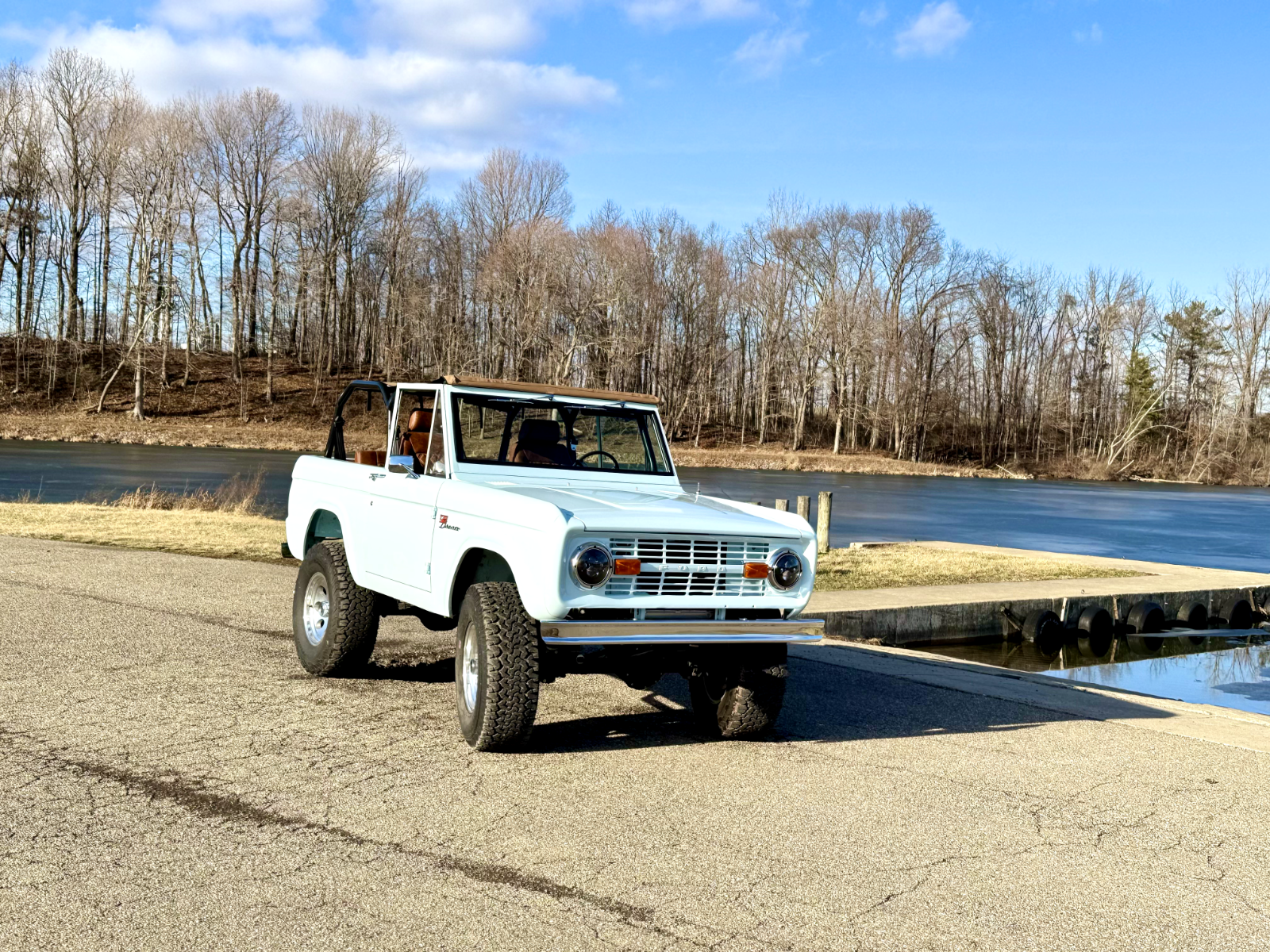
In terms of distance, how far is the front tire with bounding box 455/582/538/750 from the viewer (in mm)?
6188

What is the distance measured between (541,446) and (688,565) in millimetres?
1968

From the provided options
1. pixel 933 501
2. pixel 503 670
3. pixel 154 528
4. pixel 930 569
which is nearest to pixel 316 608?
pixel 503 670

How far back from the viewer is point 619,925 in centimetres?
416

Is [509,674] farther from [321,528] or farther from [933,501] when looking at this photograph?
[933,501]

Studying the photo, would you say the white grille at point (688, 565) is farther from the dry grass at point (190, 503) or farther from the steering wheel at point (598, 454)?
the dry grass at point (190, 503)

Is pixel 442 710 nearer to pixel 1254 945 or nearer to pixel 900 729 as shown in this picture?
pixel 900 729

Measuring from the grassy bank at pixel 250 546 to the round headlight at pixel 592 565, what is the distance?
31.2 feet

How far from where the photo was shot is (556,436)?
319 inches

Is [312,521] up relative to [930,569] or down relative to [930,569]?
up

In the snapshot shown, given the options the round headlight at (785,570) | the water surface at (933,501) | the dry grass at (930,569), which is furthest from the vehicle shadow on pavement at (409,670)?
the water surface at (933,501)

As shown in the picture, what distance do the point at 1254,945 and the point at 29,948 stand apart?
4.12 meters

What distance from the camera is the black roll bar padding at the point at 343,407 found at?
27.6 feet

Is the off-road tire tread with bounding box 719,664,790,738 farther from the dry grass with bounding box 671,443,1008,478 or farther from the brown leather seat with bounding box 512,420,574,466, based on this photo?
the dry grass with bounding box 671,443,1008,478

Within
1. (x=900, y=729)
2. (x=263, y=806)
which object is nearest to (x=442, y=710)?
(x=263, y=806)
